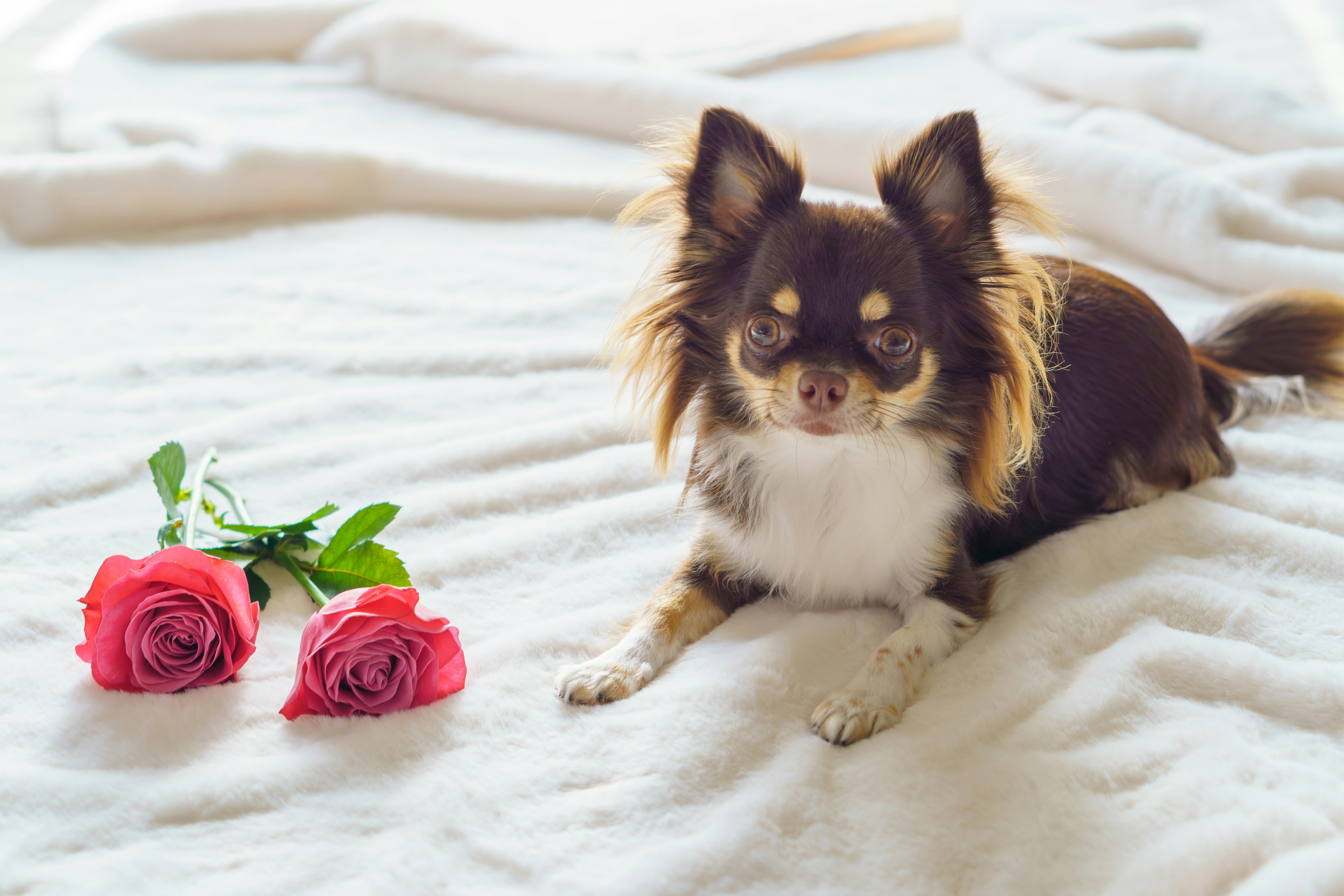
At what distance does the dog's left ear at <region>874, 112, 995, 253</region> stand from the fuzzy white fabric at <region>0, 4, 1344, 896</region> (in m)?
0.64

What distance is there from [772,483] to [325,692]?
852 mm

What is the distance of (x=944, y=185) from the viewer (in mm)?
1733

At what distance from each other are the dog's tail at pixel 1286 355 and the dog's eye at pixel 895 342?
1.19m

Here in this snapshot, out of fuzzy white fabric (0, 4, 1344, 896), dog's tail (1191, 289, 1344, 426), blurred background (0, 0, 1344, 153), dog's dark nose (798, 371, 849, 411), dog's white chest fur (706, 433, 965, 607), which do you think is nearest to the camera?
fuzzy white fabric (0, 4, 1344, 896)

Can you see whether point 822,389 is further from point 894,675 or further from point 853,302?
point 894,675

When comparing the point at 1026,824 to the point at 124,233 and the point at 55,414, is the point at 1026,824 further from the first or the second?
the point at 124,233

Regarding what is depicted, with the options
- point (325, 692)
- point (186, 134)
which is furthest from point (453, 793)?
point (186, 134)

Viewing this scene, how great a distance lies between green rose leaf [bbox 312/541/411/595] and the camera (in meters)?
1.62

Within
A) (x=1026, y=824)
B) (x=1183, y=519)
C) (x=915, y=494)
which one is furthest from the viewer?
(x=1183, y=519)

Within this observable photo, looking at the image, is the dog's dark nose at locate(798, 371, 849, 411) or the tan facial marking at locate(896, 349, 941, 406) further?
the tan facial marking at locate(896, 349, 941, 406)

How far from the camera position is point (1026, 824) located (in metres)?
1.30

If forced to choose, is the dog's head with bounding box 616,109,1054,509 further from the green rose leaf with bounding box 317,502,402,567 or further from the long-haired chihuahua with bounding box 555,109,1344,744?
the green rose leaf with bounding box 317,502,402,567

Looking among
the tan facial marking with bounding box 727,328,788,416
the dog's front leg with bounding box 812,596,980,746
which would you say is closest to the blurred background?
the tan facial marking with bounding box 727,328,788,416

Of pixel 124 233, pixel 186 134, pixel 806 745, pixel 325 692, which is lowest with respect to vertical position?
pixel 806 745
